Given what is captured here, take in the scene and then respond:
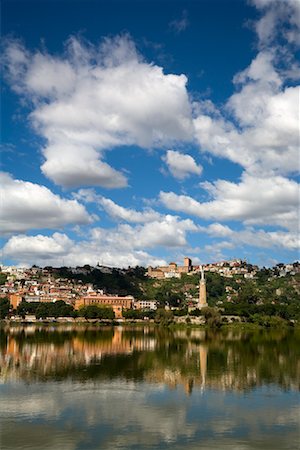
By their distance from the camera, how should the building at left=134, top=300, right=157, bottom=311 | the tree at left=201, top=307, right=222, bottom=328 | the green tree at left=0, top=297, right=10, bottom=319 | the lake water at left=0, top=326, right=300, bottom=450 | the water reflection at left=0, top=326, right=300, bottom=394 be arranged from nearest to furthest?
1. the lake water at left=0, top=326, right=300, bottom=450
2. the water reflection at left=0, top=326, right=300, bottom=394
3. the tree at left=201, top=307, right=222, bottom=328
4. the green tree at left=0, top=297, right=10, bottom=319
5. the building at left=134, top=300, right=157, bottom=311

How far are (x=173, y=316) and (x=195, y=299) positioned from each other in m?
76.4

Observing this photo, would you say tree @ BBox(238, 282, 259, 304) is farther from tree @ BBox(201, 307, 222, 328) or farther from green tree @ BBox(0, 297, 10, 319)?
green tree @ BBox(0, 297, 10, 319)

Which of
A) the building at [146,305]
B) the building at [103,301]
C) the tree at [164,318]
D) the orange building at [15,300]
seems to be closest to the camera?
the tree at [164,318]

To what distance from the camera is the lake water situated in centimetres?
1886

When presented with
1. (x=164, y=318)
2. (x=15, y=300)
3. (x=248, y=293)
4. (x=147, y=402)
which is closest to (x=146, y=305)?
(x=248, y=293)

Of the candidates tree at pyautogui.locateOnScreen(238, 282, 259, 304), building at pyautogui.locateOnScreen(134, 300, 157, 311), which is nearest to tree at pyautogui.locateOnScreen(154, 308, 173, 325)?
tree at pyautogui.locateOnScreen(238, 282, 259, 304)

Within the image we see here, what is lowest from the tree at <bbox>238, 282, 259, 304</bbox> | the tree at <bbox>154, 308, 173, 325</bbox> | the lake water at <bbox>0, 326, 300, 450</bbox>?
the lake water at <bbox>0, 326, 300, 450</bbox>

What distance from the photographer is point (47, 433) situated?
19.4 meters

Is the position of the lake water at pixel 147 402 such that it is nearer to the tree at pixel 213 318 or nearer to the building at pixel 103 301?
the tree at pixel 213 318

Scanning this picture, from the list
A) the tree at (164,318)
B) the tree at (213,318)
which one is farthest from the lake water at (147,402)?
the tree at (164,318)

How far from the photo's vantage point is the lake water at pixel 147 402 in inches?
742

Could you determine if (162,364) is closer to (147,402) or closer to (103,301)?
(147,402)

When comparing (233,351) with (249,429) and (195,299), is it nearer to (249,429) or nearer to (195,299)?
(249,429)

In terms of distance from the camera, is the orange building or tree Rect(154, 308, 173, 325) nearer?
tree Rect(154, 308, 173, 325)
